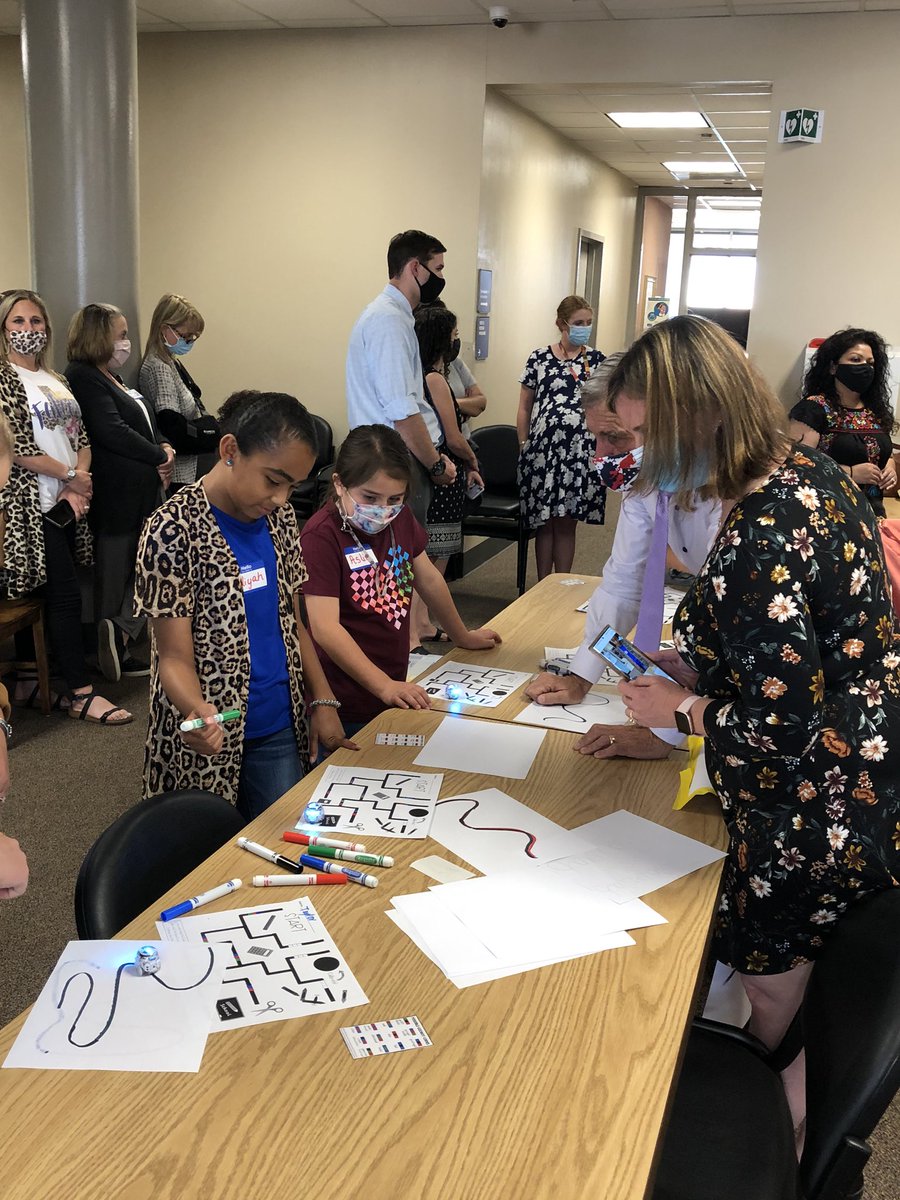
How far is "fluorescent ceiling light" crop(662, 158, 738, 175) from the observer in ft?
33.3

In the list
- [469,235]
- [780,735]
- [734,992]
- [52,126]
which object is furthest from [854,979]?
[469,235]

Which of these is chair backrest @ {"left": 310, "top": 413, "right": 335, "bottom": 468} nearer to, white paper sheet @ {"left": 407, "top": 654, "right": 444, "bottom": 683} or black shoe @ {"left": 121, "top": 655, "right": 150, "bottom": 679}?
black shoe @ {"left": 121, "top": 655, "right": 150, "bottom": 679}

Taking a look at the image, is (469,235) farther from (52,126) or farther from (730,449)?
(730,449)

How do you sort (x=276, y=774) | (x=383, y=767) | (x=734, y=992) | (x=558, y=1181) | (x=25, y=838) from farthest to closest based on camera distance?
(x=25, y=838) → (x=276, y=774) → (x=734, y=992) → (x=383, y=767) → (x=558, y=1181)

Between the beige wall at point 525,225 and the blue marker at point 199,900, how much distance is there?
570cm

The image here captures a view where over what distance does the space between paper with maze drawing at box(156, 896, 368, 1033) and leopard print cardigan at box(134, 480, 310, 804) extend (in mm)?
693

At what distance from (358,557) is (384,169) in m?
4.80

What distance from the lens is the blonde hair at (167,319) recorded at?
5.00 meters

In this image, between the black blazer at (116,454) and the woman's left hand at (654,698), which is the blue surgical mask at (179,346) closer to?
the black blazer at (116,454)

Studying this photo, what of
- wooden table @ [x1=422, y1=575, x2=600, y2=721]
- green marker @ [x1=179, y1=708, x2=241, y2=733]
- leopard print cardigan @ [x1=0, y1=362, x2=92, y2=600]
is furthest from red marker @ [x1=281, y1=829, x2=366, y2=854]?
leopard print cardigan @ [x1=0, y1=362, x2=92, y2=600]

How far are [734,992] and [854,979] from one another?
75 cm

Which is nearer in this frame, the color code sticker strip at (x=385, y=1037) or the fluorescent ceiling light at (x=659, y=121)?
the color code sticker strip at (x=385, y=1037)

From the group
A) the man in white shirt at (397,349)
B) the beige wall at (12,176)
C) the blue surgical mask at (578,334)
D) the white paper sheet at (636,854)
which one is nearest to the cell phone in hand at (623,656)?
the white paper sheet at (636,854)

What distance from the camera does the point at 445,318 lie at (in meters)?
4.68
